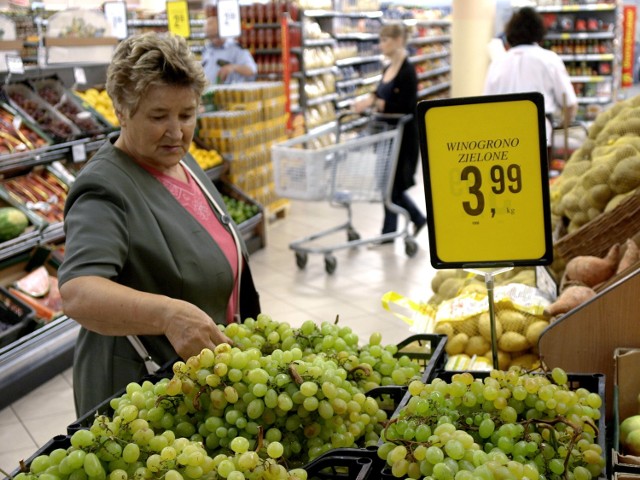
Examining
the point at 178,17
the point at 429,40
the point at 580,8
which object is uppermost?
the point at 580,8

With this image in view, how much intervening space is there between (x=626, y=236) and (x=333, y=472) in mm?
1520

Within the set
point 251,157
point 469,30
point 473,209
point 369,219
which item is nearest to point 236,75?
point 251,157

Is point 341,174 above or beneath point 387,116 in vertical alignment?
beneath

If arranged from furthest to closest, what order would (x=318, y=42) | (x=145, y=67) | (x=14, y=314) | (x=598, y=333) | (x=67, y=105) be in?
1. (x=318, y=42)
2. (x=67, y=105)
3. (x=14, y=314)
4. (x=145, y=67)
5. (x=598, y=333)

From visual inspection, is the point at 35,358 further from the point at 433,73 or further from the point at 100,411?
the point at 433,73

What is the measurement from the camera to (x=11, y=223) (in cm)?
448

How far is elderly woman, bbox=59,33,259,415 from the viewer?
67.9 inches

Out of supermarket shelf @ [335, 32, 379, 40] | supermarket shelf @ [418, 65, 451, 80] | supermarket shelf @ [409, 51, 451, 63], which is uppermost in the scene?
→ supermarket shelf @ [335, 32, 379, 40]

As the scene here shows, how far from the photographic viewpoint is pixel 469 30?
356 inches

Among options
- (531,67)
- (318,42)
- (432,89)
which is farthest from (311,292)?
(432,89)

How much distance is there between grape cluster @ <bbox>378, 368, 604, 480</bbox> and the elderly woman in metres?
0.73

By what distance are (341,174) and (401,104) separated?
1062mm

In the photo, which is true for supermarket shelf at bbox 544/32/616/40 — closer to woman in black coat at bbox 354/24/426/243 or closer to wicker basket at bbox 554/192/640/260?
woman in black coat at bbox 354/24/426/243

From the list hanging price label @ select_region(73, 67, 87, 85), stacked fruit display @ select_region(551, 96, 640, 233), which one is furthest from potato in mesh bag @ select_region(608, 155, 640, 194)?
hanging price label @ select_region(73, 67, 87, 85)
